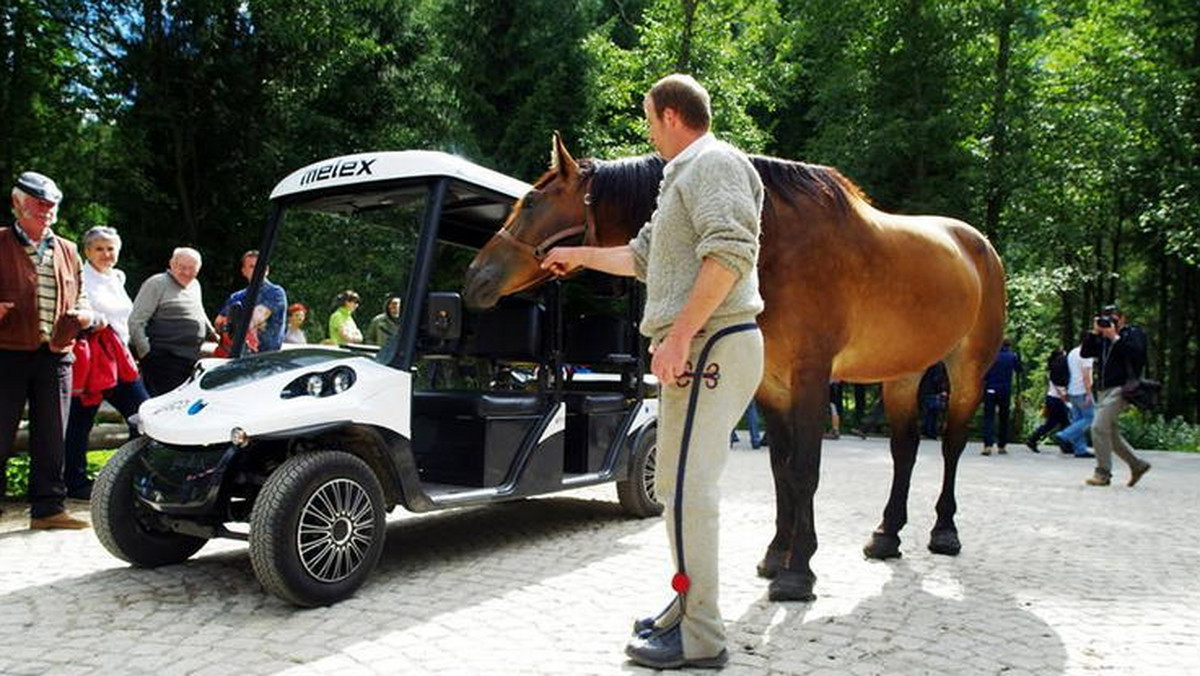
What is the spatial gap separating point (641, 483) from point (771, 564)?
184 centimetres

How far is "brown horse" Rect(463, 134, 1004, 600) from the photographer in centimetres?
425

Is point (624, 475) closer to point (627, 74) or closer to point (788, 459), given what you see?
point (788, 459)

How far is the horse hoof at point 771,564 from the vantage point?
4566 mm

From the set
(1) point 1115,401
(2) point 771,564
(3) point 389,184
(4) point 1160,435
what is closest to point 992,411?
(4) point 1160,435

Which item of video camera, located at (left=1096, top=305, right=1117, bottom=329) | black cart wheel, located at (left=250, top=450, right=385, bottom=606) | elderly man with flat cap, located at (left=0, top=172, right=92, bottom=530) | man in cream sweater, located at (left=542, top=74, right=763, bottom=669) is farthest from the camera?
video camera, located at (left=1096, top=305, right=1117, bottom=329)

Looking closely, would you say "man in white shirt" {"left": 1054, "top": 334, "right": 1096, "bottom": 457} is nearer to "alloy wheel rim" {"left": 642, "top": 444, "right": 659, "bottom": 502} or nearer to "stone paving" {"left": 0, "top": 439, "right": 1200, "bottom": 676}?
"stone paving" {"left": 0, "top": 439, "right": 1200, "bottom": 676}

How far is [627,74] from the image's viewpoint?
1994 centimetres

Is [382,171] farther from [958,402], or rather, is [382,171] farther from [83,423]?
[958,402]

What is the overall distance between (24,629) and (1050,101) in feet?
75.3

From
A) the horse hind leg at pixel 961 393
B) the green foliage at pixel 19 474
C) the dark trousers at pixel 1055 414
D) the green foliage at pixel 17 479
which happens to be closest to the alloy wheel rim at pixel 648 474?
the horse hind leg at pixel 961 393

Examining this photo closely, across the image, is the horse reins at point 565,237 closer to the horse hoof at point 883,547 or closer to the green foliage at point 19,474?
the horse hoof at point 883,547

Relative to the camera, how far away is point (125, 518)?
14.5 feet

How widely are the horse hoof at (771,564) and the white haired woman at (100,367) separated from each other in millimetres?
4546

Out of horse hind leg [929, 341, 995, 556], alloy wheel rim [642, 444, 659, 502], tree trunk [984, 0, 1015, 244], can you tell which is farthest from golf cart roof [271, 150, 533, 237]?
tree trunk [984, 0, 1015, 244]
